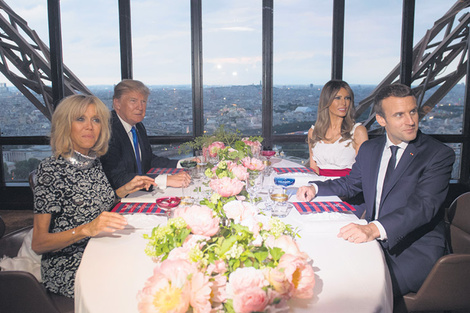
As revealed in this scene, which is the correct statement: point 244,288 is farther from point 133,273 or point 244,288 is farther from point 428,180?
point 428,180

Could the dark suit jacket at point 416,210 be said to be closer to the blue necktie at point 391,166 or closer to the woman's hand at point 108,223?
the blue necktie at point 391,166

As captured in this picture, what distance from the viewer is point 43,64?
15.1ft

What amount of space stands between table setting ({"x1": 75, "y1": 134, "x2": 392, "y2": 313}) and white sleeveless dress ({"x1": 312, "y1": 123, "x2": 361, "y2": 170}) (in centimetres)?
137

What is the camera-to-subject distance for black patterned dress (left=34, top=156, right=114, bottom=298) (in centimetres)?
178

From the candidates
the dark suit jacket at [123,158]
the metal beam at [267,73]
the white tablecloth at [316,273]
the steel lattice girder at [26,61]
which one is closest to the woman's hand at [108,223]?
the white tablecloth at [316,273]

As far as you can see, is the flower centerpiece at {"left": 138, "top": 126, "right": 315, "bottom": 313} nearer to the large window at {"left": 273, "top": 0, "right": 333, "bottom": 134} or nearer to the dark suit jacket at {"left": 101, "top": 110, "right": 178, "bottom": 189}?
the dark suit jacket at {"left": 101, "top": 110, "right": 178, "bottom": 189}

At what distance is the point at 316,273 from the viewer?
1352mm

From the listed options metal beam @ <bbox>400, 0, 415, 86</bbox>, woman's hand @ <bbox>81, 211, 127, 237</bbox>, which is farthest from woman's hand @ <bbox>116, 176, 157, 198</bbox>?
metal beam @ <bbox>400, 0, 415, 86</bbox>

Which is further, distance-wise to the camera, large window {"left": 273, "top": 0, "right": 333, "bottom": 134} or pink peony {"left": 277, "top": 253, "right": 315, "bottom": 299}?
large window {"left": 273, "top": 0, "right": 333, "bottom": 134}

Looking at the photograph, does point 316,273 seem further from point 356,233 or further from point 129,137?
point 129,137

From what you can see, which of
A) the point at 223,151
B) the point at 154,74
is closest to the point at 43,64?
the point at 154,74

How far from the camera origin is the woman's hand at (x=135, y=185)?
2369mm

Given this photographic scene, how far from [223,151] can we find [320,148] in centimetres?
114

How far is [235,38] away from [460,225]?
138 inches
